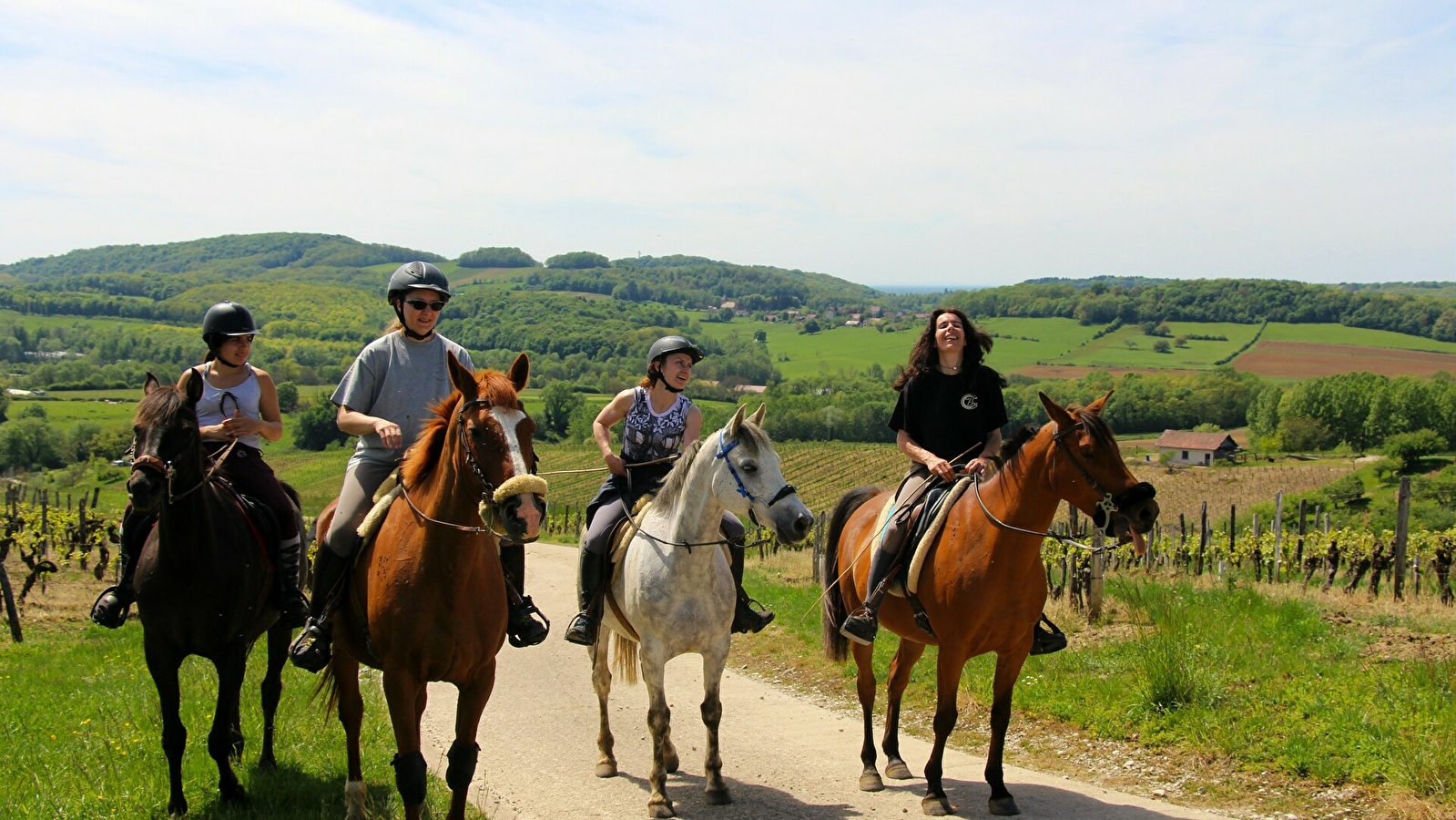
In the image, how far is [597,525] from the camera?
23.3ft

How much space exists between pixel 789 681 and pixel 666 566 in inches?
184

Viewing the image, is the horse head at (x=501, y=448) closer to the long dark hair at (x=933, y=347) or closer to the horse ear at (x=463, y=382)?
the horse ear at (x=463, y=382)

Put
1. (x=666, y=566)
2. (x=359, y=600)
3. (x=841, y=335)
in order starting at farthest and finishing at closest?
(x=841, y=335) < (x=666, y=566) < (x=359, y=600)

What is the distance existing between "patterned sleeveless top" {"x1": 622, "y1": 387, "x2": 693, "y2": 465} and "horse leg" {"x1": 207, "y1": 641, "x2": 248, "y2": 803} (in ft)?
9.56

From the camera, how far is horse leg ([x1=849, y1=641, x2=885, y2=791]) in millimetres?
6633

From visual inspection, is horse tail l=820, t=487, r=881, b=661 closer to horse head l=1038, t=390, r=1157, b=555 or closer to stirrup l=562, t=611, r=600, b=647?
stirrup l=562, t=611, r=600, b=647

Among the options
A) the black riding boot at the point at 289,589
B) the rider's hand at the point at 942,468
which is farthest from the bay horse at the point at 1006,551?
the black riding boot at the point at 289,589

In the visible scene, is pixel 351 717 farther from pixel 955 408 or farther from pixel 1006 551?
pixel 955 408

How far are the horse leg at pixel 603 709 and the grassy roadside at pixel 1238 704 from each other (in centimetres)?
173

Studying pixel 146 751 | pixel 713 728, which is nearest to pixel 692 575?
pixel 713 728

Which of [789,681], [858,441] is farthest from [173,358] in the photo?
[789,681]

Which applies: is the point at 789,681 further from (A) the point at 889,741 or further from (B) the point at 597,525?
(B) the point at 597,525

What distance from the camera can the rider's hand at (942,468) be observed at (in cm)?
666

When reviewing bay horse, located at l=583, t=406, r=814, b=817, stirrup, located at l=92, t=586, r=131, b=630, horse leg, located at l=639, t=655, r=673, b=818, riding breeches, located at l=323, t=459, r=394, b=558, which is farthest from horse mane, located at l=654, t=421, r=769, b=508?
stirrup, located at l=92, t=586, r=131, b=630
